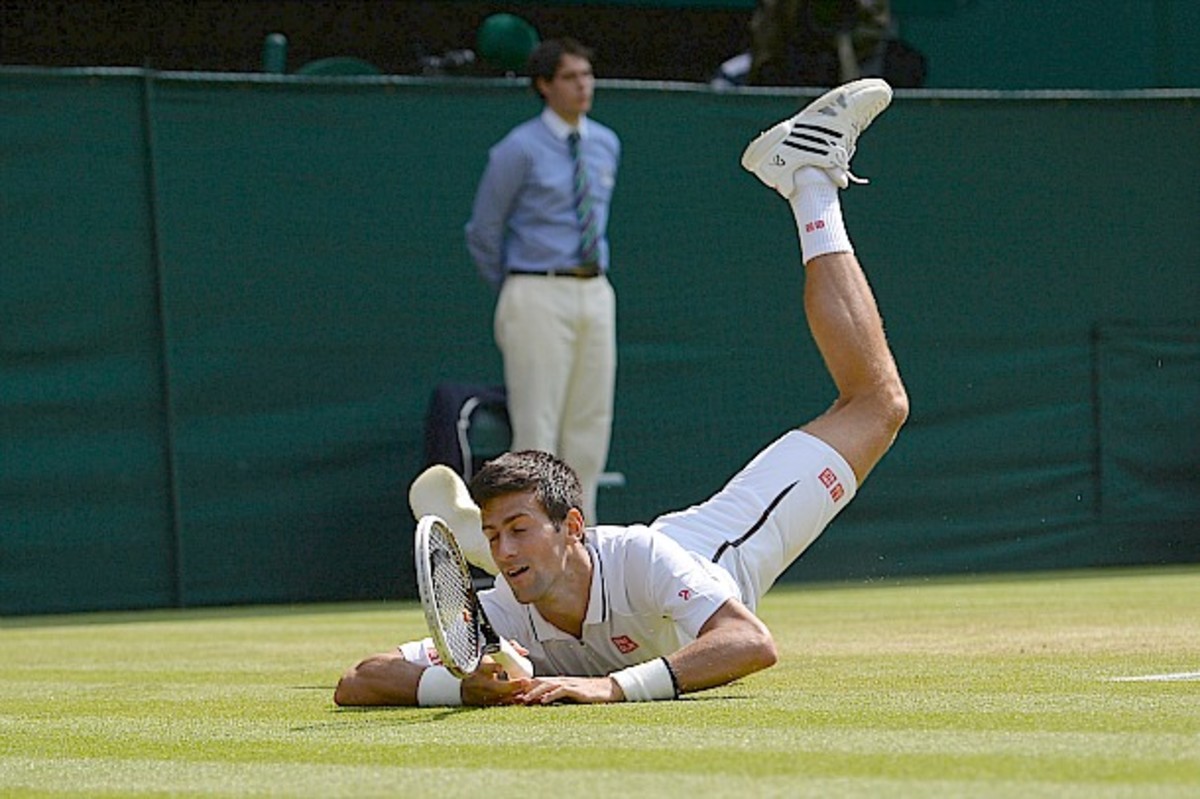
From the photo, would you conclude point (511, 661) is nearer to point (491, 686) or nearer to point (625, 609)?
point (491, 686)

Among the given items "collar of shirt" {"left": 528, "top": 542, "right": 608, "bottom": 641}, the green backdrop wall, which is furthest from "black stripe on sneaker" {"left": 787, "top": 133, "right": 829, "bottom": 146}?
the green backdrop wall

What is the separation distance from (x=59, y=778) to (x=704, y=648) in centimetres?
166

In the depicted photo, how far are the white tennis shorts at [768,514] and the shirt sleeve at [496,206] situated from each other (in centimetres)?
469

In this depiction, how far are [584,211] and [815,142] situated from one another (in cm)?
383

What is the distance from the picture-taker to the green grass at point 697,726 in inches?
161

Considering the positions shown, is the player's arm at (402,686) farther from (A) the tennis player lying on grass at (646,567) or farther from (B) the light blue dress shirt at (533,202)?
(B) the light blue dress shirt at (533,202)

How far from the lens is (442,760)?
456 cm

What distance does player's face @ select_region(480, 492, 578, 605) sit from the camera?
5.75 m

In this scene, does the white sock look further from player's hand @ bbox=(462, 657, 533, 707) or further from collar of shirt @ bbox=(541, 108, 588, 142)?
collar of shirt @ bbox=(541, 108, 588, 142)

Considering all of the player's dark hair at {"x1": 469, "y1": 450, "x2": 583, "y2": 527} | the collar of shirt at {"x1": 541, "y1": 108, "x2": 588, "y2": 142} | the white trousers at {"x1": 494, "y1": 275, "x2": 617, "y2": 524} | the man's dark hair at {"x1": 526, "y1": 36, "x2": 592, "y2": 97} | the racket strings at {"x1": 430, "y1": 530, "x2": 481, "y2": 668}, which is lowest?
the white trousers at {"x1": 494, "y1": 275, "x2": 617, "y2": 524}

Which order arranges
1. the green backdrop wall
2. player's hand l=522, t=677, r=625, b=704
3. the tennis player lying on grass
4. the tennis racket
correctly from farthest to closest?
the green backdrop wall
the tennis player lying on grass
player's hand l=522, t=677, r=625, b=704
the tennis racket

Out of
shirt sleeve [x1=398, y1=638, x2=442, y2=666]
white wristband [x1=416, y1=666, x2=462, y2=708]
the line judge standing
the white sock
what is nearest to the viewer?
white wristband [x1=416, y1=666, x2=462, y2=708]

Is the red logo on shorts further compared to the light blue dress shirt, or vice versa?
the light blue dress shirt

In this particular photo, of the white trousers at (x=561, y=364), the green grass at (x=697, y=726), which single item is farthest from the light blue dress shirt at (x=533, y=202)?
the green grass at (x=697, y=726)
